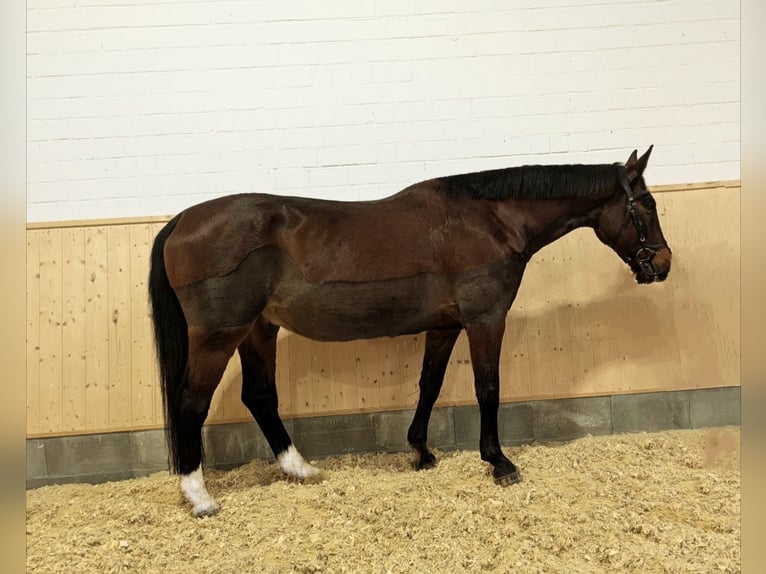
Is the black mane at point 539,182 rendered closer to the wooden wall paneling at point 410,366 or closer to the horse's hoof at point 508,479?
the wooden wall paneling at point 410,366

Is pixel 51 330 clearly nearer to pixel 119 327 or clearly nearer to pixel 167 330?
pixel 119 327

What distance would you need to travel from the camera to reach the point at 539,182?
3289 mm

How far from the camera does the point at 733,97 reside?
13.5 ft

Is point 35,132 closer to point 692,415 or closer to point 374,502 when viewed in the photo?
point 374,502

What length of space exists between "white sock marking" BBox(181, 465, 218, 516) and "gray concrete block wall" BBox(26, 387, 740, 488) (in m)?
0.81

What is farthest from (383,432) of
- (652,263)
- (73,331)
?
(73,331)

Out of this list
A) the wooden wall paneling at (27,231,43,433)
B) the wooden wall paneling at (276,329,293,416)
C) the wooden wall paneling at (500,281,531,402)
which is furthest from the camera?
the wooden wall paneling at (500,281,531,402)

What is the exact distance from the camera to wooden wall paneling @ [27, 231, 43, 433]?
3.62m

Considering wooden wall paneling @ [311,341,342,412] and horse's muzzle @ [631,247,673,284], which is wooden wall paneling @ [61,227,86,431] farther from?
horse's muzzle @ [631,247,673,284]

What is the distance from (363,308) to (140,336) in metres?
1.71

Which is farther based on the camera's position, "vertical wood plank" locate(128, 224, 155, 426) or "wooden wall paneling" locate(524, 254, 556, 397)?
"wooden wall paneling" locate(524, 254, 556, 397)

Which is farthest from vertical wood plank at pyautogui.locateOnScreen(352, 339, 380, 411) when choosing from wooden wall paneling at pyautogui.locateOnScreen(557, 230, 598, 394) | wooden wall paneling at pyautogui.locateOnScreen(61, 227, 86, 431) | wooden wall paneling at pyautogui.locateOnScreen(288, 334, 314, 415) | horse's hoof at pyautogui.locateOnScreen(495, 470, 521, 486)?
wooden wall paneling at pyautogui.locateOnScreen(61, 227, 86, 431)

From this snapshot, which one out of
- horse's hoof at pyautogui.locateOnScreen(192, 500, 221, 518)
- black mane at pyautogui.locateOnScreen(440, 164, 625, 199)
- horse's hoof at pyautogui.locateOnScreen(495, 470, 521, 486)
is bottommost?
horse's hoof at pyautogui.locateOnScreen(192, 500, 221, 518)

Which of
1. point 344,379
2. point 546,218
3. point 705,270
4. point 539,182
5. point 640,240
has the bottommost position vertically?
point 344,379
